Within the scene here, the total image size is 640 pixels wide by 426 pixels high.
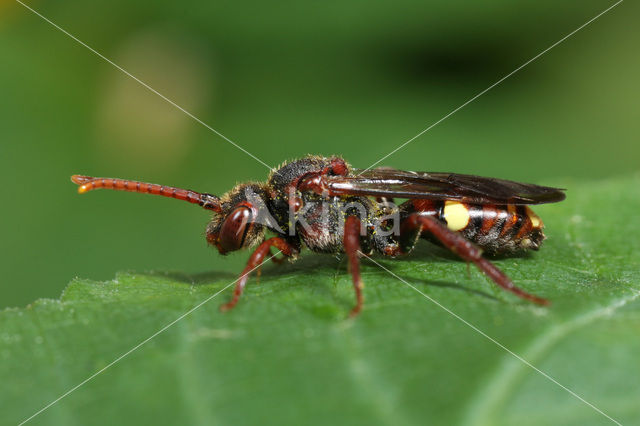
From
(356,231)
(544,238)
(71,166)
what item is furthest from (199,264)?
(544,238)

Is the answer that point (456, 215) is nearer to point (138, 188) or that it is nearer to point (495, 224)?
point (495, 224)

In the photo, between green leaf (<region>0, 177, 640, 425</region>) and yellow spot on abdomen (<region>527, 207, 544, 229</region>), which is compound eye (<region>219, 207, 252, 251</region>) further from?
yellow spot on abdomen (<region>527, 207, 544, 229</region>)

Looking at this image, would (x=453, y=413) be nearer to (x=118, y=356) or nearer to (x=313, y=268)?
(x=118, y=356)

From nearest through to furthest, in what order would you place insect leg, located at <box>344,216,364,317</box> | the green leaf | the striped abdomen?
the green leaf < insect leg, located at <box>344,216,364,317</box> < the striped abdomen

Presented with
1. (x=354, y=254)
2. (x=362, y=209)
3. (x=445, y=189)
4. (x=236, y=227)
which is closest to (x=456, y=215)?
(x=445, y=189)

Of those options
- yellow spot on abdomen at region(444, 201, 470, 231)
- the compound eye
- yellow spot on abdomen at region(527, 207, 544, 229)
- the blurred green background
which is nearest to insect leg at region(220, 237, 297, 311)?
the compound eye

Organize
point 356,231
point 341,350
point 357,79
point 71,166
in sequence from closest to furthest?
point 341,350 < point 356,231 < point 71,166 < point 357,79

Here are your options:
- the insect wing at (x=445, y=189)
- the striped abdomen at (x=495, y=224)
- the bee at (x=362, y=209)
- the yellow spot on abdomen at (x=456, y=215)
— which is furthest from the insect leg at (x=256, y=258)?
the yellow spot on abdomen at (x=456, y=215)
